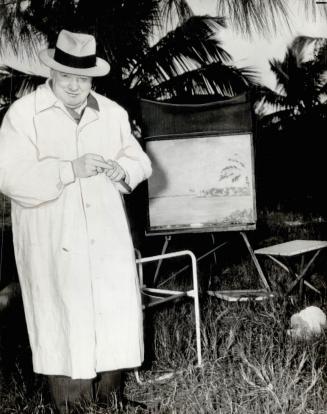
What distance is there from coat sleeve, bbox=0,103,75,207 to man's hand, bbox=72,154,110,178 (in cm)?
3

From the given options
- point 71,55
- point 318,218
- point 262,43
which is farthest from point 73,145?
point 318,218

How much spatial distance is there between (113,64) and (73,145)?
1509 millimetres

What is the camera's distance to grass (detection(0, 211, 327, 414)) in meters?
2.47

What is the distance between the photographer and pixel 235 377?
2738mm

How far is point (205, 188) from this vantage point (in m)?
4.21

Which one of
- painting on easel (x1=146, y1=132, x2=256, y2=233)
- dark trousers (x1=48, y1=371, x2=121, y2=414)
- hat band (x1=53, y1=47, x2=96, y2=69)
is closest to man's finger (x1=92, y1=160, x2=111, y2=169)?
hat band (x1=53, y1=47, x2=96, y2=69)

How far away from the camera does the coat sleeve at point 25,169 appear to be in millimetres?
2260

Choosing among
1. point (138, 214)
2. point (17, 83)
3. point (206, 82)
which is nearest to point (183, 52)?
point (206, 82)

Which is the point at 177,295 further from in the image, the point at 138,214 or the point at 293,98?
the point at 293,98

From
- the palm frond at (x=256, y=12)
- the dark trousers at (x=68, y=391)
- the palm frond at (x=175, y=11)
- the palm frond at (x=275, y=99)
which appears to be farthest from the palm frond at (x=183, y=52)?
the palm frond at (x=275, y=99)

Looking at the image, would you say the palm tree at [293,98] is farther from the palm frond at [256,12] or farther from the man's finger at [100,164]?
the man's finger at [100,164]

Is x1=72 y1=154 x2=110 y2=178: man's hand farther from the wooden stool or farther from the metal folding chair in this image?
the wooden stool

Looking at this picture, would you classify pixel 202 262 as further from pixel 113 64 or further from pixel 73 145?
pixel 73 145

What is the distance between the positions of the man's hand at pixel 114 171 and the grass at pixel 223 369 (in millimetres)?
934
